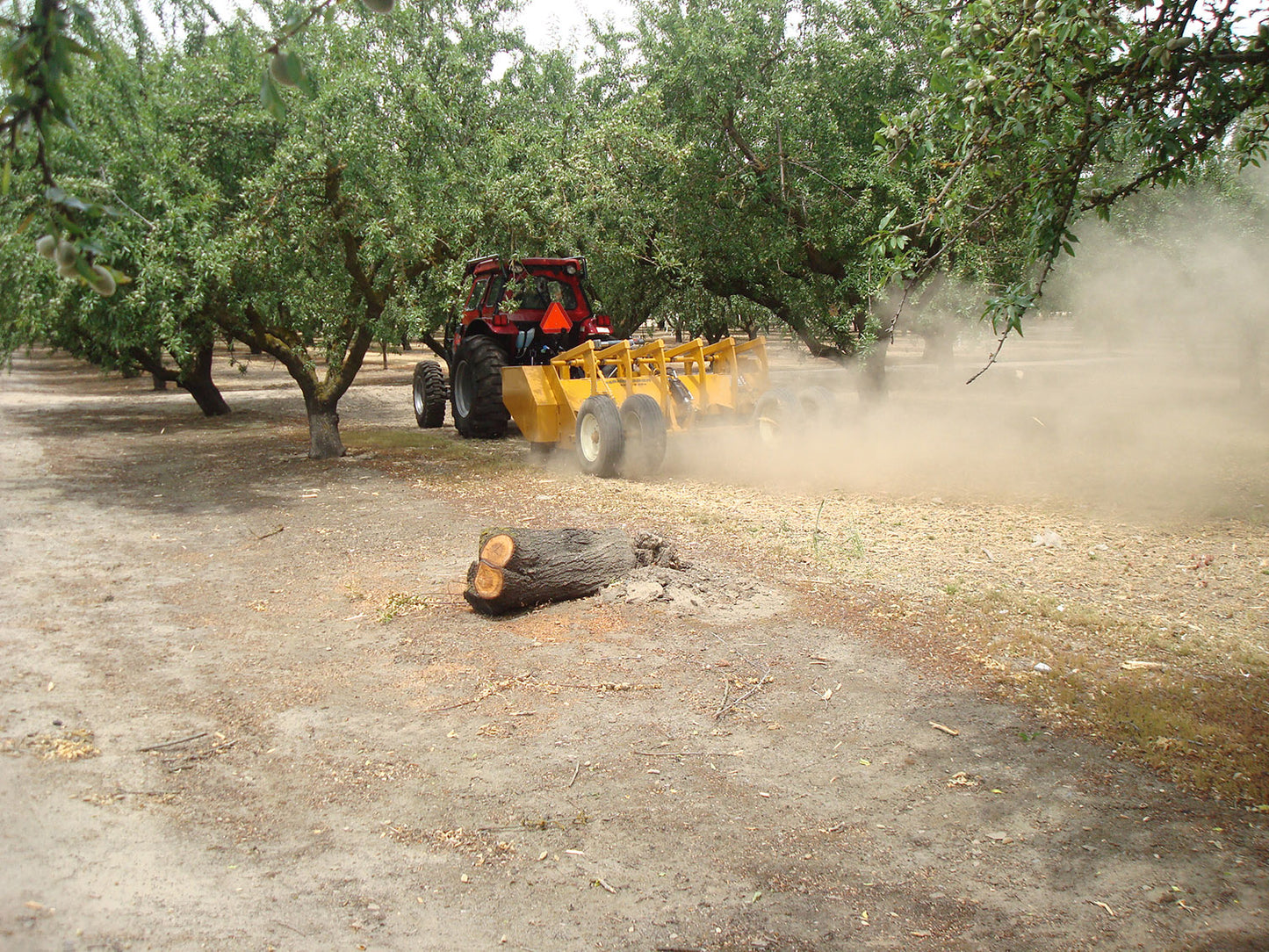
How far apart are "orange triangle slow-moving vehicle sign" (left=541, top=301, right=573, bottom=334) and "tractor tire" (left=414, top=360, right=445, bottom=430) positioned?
366cm

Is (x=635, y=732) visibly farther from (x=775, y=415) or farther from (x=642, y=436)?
(x=775, y=415)

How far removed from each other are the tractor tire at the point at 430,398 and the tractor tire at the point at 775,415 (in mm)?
6604

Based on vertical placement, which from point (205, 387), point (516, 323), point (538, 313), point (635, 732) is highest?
point (538, 313)

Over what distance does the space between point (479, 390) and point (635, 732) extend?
9.49 meters

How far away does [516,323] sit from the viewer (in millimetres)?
13523

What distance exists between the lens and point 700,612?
6.22 metres

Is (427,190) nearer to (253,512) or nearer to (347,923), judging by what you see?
(253,512)

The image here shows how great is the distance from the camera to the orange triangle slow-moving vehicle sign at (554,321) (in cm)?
1317

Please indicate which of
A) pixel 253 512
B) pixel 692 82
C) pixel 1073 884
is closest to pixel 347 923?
pixel 1073 884

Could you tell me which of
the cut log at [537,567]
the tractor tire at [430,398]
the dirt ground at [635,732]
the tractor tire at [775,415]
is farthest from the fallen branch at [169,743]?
the tractor tire at [430,398]

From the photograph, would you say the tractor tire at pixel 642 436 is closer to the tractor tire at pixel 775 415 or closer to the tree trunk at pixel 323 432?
the tractor tire at pixel 775 415


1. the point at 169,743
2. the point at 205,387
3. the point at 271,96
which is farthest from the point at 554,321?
the point at 271,96

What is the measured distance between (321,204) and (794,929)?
9.52 metres

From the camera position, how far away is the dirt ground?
328 cm
